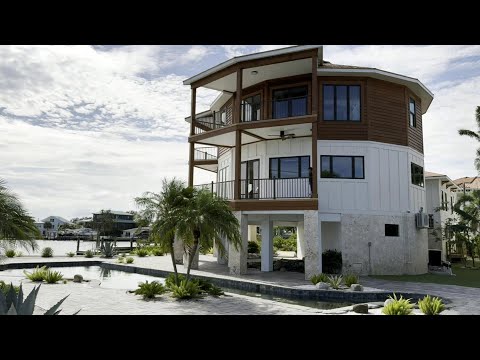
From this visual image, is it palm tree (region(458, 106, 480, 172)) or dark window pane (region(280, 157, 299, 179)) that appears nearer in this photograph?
dark window pane (region(280, 157, 299, 179))

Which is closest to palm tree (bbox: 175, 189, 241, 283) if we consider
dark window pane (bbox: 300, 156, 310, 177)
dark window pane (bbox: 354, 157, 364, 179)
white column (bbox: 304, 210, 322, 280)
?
white column (bbox: 304, 210, 322, 280)

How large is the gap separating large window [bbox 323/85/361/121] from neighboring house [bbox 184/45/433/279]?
47mm

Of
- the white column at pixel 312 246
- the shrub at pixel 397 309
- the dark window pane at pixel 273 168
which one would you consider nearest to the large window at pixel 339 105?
the dark window pane at pixel 273 168

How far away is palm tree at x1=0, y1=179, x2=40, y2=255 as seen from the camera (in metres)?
10.9

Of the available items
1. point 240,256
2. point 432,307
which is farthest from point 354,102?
point 432,307

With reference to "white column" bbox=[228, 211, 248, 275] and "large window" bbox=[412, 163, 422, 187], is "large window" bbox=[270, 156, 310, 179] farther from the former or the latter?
"large window" bbox=[412, 163, 422, 187]

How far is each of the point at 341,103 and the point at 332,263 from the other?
748 centimetres

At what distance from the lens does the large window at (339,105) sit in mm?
20078
